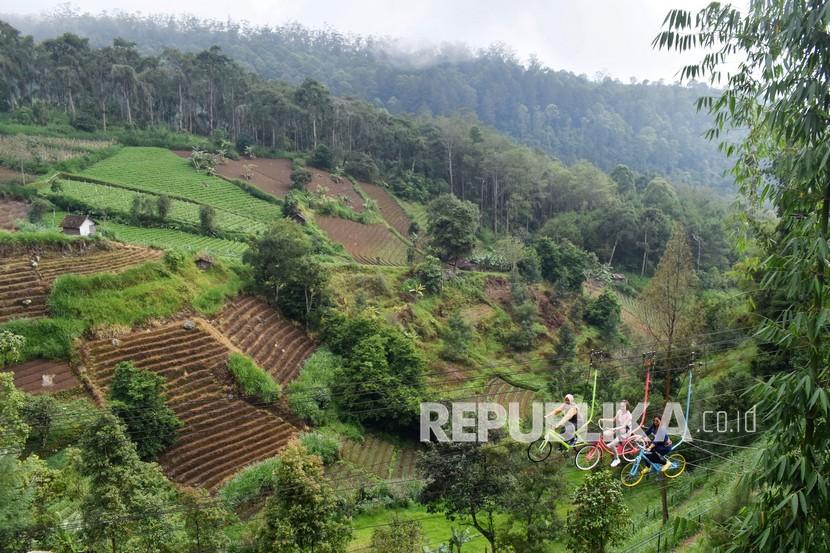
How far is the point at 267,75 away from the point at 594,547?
118 meters

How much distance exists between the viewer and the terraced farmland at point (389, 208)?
50594 mm

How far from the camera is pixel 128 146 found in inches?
1982

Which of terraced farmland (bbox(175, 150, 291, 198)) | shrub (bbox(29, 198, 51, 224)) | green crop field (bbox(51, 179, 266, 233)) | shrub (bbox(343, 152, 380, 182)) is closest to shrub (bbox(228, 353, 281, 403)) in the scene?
green crop field (bbox(51, 179, 266, 233))

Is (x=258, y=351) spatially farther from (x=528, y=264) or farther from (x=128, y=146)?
(x=128, y=146)

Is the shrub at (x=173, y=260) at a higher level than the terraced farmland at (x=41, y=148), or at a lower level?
lower

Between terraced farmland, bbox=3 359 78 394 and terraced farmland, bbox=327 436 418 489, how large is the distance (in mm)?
9111

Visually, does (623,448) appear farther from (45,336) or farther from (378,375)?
(45,336)

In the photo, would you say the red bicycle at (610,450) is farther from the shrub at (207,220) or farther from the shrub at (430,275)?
the shrub at (207,220)

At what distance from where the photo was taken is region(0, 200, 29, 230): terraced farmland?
28828mm

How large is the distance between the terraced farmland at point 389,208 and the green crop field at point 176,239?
744 inches

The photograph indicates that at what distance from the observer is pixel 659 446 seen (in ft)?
31.6

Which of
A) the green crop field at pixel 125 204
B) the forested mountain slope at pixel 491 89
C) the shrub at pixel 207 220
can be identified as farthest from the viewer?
the forested mountain slope at pixel 491 89

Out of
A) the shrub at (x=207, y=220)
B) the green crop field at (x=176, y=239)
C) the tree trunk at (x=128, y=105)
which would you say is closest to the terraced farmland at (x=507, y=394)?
the green crop field at (x=176, y=239)

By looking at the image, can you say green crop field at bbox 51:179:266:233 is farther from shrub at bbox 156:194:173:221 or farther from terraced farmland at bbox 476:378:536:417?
terraced farmland at bbox 476:378:536:417
